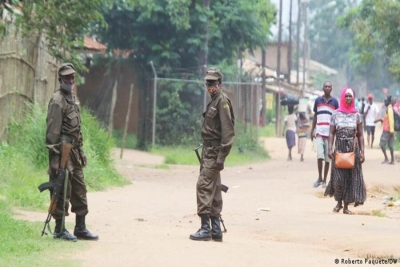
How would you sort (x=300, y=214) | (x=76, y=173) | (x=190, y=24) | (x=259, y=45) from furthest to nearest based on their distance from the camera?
(x=259, y=45), (x=190, y=24), (x=300, y=214), (x=76, y=173)

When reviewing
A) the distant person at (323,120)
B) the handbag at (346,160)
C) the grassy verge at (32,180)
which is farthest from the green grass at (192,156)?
the handbag at (346,160)

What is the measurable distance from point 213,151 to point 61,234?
1782 millimetres

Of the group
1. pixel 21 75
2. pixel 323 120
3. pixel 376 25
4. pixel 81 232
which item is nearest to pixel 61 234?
pixel 81 232

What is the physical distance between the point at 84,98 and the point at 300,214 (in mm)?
20155

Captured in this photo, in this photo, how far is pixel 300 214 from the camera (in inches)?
543

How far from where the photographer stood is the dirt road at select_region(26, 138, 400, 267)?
938cm

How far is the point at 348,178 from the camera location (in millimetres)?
13984

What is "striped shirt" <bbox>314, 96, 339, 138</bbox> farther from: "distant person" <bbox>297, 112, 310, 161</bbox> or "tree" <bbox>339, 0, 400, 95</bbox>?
"tree" <bbox>339, 0, 400, 95</bbox>

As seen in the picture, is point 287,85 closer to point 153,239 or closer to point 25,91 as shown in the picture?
point 25,91

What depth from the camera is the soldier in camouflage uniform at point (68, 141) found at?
1023cm

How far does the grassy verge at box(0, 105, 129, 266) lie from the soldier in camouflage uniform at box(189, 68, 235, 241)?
53.1 inches

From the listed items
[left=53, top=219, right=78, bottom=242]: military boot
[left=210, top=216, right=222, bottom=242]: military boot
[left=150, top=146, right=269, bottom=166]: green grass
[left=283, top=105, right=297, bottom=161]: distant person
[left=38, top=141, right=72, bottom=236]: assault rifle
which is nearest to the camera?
[left=38, top=141, right=72, bottom=236]: assault rifle

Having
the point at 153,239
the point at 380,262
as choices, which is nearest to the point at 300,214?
the point at 153,239

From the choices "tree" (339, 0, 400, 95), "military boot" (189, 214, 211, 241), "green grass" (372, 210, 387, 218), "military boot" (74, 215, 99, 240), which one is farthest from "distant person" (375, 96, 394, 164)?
"military boot" (74, 215, 99, 240)
